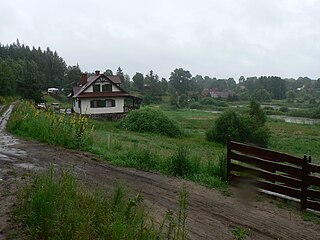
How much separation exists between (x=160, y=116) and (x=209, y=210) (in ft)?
103

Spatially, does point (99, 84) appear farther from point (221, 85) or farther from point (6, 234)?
point (221, 85)

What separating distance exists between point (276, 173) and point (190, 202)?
2.49 metres

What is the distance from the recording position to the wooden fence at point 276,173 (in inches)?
312

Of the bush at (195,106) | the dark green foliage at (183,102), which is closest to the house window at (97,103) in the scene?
the dark green foliage at (183,102)

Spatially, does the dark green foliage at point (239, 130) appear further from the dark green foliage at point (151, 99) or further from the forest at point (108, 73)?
the dark green foliage at point (151, 99)

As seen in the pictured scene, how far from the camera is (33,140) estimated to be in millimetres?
15477

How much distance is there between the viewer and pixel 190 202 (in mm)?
7820

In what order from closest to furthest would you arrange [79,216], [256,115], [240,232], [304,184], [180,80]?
1. [79,216]
2. [240,232]
3. [304,184]
4. [256,115]
5. [180,80]

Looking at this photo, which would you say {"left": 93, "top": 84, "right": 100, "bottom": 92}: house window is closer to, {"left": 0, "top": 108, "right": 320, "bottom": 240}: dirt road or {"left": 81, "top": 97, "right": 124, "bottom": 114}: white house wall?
{"left": 81, "top": 97, "right": 124, "bottom": 114}: white house wall

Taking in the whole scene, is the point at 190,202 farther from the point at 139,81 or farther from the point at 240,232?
the point at 139,81

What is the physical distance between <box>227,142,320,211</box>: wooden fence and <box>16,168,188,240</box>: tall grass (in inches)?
153

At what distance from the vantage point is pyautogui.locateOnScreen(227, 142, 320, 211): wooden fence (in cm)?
791

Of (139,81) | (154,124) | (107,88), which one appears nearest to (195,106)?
(139,81)

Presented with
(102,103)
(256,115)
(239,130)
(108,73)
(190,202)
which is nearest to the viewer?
(190,202)
